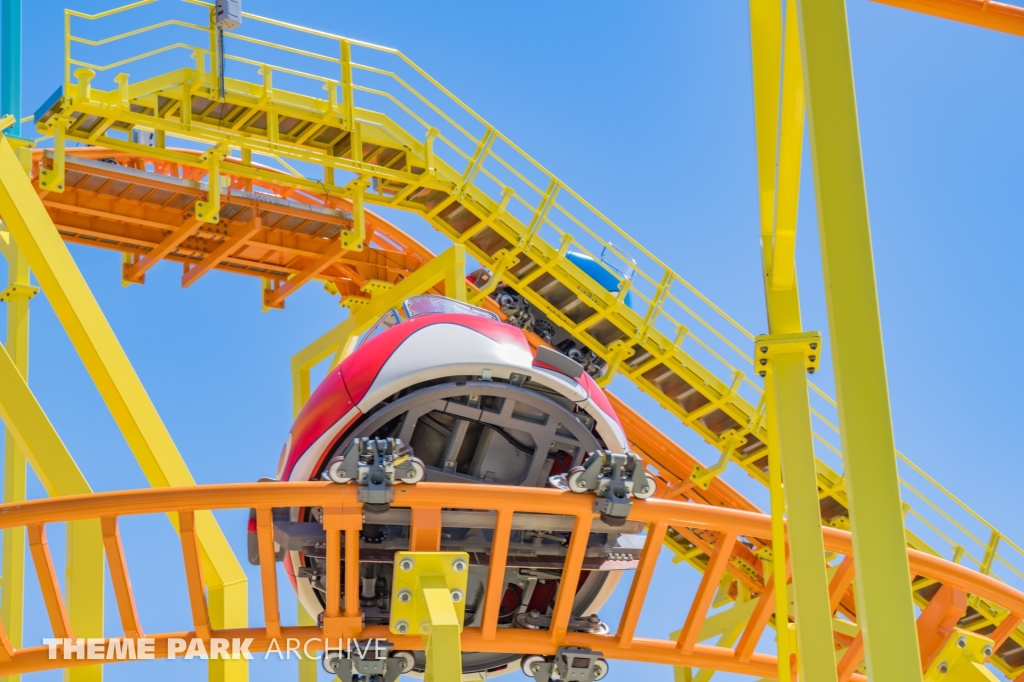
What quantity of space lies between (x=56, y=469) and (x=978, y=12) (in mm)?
6278

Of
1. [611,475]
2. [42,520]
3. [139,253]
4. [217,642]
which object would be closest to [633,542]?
[611,475]

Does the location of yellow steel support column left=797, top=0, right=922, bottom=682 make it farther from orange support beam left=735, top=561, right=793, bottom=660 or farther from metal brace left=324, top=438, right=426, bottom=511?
orange support beam left=735, top=561, right=793, bottom=660

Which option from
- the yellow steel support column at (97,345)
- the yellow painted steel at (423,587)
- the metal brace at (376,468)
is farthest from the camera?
the yellow steel support column at (97,345)

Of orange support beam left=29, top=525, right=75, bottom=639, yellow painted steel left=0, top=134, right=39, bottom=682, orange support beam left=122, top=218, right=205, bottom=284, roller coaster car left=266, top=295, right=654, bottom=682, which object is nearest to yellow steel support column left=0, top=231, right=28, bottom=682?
yellow painted steel left=0, top=134, right=39, bottom=682

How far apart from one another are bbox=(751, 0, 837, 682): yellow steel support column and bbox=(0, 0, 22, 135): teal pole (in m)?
7.91

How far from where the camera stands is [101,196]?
1355 cm

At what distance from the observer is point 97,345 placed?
9.78 m

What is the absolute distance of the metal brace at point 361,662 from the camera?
305 inches

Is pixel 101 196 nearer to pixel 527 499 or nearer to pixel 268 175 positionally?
pixel 268 175

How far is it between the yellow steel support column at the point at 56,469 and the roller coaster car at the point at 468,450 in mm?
1548

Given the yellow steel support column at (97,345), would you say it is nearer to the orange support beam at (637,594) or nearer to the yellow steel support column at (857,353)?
the orange support beam at (637,594)

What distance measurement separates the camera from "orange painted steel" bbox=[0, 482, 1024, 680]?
7391 mm

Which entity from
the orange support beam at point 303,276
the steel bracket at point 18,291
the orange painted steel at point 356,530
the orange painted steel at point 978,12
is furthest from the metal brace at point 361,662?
the orange support beam at point 303,276

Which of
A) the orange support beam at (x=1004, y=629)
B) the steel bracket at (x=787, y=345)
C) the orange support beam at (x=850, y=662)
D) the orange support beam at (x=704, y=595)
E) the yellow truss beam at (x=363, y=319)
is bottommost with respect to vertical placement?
the orange support beam at (x=850, y=662)
